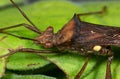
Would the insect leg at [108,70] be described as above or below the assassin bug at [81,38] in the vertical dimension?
below

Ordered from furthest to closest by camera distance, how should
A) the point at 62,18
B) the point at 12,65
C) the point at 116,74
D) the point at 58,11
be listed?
the point at 58,11 < the point at 62,18 < the point at 116,74 < the point at 12,65

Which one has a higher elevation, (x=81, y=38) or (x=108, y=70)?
(x=81, y=38)

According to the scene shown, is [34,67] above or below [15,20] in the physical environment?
below

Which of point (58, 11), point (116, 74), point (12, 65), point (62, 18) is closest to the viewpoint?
point (12, 65)

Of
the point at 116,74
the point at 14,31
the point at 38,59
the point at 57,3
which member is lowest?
the point at 116,74

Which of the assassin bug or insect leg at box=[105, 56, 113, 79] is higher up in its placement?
the assassin bug

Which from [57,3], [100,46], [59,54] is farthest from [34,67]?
[57,3]

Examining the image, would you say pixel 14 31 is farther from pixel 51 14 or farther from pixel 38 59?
pixel 51 14

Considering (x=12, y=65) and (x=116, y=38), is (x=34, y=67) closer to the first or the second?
(x=12, y=65)

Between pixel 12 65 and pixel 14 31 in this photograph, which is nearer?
pixel 12 65

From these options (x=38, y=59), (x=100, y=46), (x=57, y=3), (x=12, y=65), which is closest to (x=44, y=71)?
(x=38, y=59)
